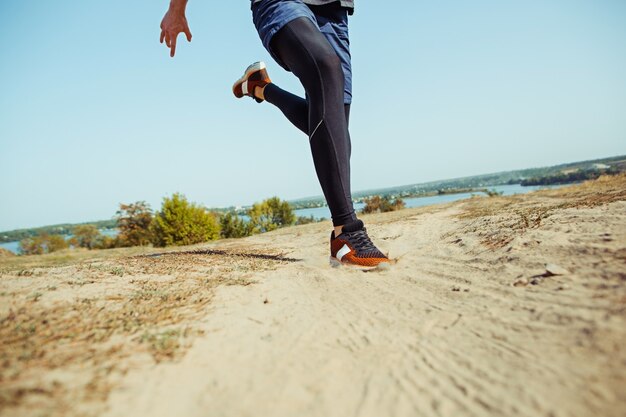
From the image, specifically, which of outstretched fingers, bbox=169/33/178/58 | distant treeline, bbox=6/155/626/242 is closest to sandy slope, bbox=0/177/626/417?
outstretched fingers, bbox=169/33/178/58

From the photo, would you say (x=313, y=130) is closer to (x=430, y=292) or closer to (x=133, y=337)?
(x=430, y=292)

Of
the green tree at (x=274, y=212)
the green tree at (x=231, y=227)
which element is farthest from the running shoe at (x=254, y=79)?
the green tree at (x=274, y=212)

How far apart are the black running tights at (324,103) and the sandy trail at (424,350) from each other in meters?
0.66

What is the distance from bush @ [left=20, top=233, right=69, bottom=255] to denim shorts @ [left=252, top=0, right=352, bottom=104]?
141 feet

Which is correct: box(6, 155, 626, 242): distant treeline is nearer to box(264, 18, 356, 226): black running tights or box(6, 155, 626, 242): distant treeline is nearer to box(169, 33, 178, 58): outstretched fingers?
box(264, 18, 356, 226): black running tights

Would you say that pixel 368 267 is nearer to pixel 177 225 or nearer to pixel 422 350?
pixel 422 350

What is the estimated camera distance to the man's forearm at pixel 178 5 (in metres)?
2.37

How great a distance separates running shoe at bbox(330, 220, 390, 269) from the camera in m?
1.70

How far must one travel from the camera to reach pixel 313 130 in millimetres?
1779

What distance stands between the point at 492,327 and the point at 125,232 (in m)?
29.4

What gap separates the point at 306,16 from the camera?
1.77 m

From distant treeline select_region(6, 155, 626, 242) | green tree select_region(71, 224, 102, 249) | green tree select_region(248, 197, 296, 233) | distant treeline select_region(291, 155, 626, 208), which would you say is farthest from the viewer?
green tree select_region(71, 224, 102, 249)

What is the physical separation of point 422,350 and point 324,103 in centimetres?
136

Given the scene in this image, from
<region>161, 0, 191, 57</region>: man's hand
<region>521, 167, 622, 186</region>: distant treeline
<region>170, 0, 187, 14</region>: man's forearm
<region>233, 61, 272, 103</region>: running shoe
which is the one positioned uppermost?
<region>170, 0, 187, 14</region>: man's forearm
